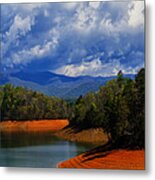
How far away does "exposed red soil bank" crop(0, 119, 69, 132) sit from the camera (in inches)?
90.3

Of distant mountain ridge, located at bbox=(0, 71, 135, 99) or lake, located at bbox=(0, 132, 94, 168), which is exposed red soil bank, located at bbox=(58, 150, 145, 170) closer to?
lake, located at bbox=(0, 132, 94, 168)

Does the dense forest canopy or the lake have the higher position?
the dense forest canopy

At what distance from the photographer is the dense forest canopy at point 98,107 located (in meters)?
2.21

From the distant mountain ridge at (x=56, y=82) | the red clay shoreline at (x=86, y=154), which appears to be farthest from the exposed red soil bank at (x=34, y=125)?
the distant mountain ridge at (x=56, y=82)

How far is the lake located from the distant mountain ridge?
0.20 metres

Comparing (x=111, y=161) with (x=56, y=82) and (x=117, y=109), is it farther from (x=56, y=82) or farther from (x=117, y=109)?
(x=56, y=82)

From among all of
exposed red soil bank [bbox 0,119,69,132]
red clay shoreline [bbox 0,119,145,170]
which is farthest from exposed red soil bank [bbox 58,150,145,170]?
exposed red soil bank [bbox 0,119,69,132]

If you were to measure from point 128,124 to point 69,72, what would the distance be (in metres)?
0.35

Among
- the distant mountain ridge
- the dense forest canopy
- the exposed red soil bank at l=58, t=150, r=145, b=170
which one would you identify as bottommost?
the exposed red soil bank at l=58, t=150, r=145, b=170

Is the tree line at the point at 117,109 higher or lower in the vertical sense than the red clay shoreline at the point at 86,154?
higher

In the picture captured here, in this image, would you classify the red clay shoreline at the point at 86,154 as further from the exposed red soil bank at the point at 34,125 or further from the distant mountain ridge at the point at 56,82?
the distant mountain ridge at the point at 56,82

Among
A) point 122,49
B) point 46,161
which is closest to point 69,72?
point 122,49

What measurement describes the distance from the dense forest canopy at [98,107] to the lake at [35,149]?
3.3 inches

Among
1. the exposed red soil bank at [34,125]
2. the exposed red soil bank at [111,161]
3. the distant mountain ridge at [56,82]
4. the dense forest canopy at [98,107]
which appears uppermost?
the distant mountain ridge at [56,82]
